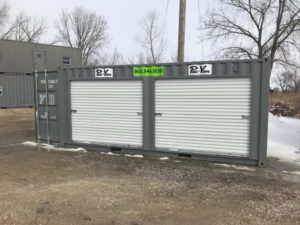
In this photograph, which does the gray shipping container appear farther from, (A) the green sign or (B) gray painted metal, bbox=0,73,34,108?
(B) gray painted metal, bbox=0,73,34,108

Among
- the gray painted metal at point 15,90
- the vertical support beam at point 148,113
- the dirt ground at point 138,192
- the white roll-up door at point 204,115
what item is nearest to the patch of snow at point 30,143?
the dirt ground at point 138,192

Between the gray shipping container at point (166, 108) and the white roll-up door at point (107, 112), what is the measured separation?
0.03 m

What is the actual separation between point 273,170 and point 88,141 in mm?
5476

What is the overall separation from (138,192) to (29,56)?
30081 millimetres

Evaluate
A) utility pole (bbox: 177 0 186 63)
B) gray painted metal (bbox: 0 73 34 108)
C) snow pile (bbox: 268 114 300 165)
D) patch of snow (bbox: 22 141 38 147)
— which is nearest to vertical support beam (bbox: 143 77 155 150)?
utility pole (bbox: 177 0 186 63)

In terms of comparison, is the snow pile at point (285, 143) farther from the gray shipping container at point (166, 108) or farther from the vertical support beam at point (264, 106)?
the gray shipping container at point (166, 108)

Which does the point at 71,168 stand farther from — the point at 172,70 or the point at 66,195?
the point at 172,70

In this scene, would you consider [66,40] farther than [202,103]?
Yes

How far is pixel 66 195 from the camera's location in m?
6.99

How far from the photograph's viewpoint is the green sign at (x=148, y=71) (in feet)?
35.1

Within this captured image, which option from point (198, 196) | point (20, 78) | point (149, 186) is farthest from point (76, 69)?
point (20, 78)

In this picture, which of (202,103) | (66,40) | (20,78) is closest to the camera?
(202,103)

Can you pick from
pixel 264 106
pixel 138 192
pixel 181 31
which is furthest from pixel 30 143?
pixel 264 106

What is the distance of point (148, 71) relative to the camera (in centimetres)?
1085
